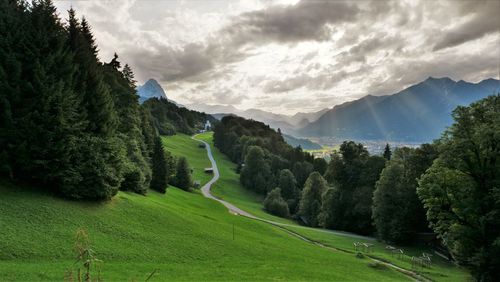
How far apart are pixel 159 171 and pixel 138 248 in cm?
3517

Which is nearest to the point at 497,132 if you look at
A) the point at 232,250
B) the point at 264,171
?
the point at 232,250

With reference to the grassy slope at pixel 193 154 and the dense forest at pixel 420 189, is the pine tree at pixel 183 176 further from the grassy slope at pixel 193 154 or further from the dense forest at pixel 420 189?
the dense forest at pixel 420 189

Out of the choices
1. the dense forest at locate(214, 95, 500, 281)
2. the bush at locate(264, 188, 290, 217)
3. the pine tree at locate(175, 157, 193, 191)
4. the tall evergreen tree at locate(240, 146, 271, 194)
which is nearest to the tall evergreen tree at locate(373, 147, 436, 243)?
the dense forest at locate(214, 95, 500, 281)

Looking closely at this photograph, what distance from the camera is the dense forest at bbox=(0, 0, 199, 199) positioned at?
28406 mm

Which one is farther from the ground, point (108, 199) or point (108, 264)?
point (108, 199)

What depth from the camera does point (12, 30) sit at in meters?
29.5

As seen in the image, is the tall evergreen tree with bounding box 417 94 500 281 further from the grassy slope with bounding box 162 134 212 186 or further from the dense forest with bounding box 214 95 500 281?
the grassy slope with bounding box 162 134 212 186

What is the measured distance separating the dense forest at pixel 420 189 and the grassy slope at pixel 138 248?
8.25 meters

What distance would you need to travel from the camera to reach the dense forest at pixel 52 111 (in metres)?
28.4

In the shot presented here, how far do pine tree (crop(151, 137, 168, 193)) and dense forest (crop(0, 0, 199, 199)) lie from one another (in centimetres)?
2281

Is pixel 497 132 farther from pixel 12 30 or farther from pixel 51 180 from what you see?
pixel 12 30

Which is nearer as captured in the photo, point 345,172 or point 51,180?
point 51,180

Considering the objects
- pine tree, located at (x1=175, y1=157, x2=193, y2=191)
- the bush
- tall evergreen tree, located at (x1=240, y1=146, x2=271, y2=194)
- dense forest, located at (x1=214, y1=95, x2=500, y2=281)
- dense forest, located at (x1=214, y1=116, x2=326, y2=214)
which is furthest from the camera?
tall evergreen tree, located at (x1=240, y1=146, x2=271, y2=194)

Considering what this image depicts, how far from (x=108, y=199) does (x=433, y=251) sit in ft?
144
